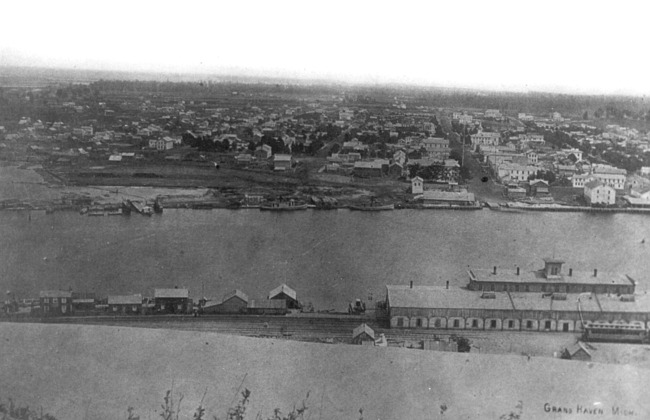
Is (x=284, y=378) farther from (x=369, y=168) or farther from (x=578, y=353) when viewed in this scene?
(x=578, y=353)

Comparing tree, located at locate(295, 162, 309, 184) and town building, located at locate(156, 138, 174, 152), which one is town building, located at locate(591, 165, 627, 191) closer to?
tree, located at locate(295, 162, 309, 184)

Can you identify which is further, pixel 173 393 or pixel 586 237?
pixel 586 237

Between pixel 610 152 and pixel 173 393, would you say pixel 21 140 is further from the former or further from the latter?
pixel 610 152

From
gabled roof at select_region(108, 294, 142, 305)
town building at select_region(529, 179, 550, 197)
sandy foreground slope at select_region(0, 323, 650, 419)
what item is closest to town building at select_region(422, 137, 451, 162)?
town building at select_region(529, 179, 550, 197)

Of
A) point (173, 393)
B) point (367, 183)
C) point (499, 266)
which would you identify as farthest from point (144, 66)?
point (499, 266)

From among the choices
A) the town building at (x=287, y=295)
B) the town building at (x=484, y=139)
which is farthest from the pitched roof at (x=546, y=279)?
the town building at (x=287, y=295)

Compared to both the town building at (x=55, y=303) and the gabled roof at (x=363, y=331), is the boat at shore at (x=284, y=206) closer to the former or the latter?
the gabled roof at (x=363, y=331)

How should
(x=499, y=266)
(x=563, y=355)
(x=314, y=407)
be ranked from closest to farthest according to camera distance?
(x=314, y=407), (x=563, y=355), (x=499, y=266)

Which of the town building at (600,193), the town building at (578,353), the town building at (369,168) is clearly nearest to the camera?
the town building at (578,353)
